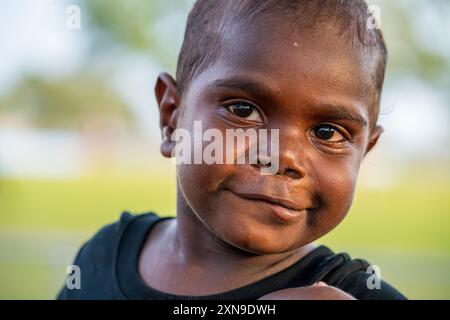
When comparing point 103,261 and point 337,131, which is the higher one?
point 337,131

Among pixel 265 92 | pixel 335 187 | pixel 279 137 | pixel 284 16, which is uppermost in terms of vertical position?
pixel 284 16

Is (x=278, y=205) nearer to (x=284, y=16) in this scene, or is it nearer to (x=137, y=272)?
(x=284, y=16)

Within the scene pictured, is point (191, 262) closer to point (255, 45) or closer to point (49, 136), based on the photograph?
point (255, 45)

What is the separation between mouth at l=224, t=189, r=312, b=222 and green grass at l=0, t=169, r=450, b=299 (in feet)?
14.8

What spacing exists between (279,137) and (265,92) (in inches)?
4.2

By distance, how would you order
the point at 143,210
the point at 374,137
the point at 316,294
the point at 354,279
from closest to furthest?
the point at 316,294 → the point at 354,279 → the point at 374,137 → the point at 143,210

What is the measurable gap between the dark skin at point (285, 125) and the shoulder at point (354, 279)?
0.12 m

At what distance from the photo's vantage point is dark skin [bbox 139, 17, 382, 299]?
4.44 feet

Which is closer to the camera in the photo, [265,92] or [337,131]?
[265,92]

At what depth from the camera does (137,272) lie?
1750 millimetres

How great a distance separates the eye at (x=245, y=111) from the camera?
1.40 m

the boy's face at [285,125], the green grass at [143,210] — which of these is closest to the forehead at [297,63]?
the boy's face at [285,125]

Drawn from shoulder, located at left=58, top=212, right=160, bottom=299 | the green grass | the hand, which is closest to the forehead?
the hand

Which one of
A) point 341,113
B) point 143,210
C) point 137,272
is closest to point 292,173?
point 341,113
